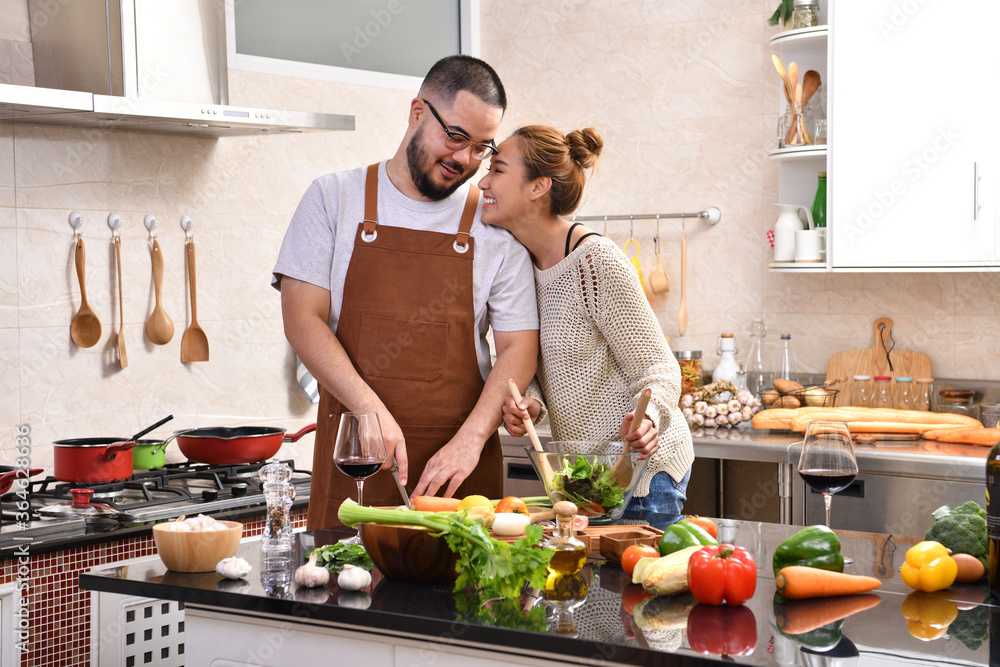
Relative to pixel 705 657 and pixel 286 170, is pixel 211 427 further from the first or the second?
pixel 705 657

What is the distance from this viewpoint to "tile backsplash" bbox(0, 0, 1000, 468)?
278 cm

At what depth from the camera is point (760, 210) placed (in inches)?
142

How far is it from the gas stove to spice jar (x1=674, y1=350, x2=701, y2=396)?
4.44ft

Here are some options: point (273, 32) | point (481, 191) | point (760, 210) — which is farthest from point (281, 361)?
point (760, 210)

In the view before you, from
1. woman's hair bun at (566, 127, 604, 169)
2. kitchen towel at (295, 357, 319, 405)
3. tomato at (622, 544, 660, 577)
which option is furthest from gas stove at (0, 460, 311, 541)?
tomato at (622, 544, 660, 577)

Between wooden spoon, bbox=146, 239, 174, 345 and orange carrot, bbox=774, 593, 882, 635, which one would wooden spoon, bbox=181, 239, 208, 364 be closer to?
wooden spoon, bbox=146, 239, 174, 345

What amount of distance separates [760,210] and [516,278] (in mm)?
1762

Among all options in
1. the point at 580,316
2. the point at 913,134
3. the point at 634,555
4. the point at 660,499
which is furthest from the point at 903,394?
the point at 634,555

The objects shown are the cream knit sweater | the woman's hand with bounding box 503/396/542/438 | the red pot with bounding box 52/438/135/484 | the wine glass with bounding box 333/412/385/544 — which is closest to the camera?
the wine glass with bounding box 333/412/385/544

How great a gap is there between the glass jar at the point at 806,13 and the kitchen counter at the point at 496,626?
2303 mm

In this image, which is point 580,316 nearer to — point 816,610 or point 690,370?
point 816,610

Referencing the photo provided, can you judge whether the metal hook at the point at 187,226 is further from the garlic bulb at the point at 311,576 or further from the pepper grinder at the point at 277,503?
the garlic bulb at the point at 311,576

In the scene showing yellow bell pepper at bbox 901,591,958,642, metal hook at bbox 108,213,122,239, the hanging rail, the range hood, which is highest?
the range hood

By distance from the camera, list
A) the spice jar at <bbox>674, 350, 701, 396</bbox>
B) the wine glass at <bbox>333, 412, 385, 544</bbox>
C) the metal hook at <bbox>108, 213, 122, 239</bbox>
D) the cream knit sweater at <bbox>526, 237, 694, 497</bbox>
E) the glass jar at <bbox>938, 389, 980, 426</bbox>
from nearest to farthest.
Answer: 1. the wine glass at <bbox>333, 412, 385, 544</bbox>
2. the cream knit sweater at <bbox>526, 237, 694, 497</bbox>
3. the metal hook at <bbox>108, 213, 122, 239</bbox>
4. the glass jar at <bbox>938, 389, 980, 426</bbox>
5. the spice jar at <bbox>674, 350, 701, 396</bbox>
